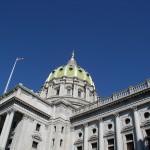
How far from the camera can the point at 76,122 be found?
38.3 meters

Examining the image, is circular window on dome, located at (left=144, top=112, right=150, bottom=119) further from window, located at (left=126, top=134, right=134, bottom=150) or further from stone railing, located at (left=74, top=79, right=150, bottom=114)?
stone railing, located at (left=74, top=79, right=150, bottom=114)

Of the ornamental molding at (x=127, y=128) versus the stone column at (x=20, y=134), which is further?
the stone column at (x=20, y=134)

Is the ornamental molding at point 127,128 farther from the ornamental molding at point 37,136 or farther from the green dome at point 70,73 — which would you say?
the green dome at point 70,73

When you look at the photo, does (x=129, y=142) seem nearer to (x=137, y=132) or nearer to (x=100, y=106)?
(x=137, y=132)

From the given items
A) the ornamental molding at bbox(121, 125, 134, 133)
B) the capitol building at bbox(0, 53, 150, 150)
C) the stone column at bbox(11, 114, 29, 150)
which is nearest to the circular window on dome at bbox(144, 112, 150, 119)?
the capitol building at bbox(0, 53, 150, 150)

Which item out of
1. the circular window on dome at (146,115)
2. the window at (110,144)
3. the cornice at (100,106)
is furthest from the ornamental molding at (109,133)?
the circular window on dome at (146,115)

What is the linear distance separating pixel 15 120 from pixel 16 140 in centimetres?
428

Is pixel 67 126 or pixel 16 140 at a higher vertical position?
pixel 67 126

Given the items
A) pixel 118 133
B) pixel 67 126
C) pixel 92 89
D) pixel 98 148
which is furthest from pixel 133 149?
pixel 92 89

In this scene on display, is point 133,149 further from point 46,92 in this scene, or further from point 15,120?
point 46,92

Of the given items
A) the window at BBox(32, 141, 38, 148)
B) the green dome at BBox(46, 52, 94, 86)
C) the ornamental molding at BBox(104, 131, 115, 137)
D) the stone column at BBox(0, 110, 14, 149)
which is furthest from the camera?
the green dome at BBox(46, 52, 94, 86)

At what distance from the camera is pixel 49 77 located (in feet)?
214

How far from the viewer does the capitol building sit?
30078mm

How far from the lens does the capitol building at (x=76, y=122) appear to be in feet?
98.7
